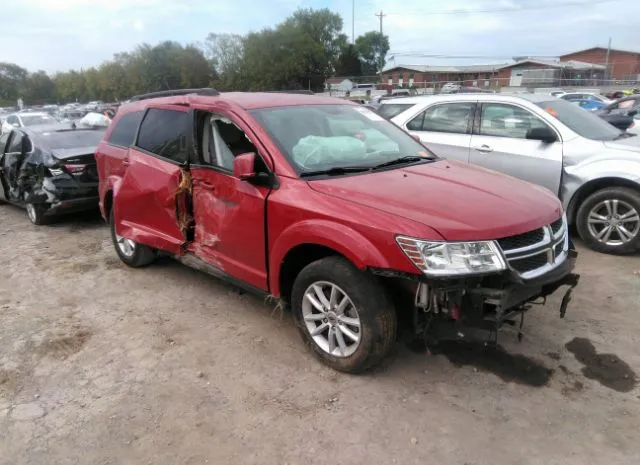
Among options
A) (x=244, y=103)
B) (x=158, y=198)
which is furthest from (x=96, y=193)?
(x=244, y=103)

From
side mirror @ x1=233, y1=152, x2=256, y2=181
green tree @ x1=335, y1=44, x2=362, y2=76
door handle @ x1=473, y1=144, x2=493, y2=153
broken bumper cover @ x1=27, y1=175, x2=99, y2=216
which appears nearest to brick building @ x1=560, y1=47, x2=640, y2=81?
green tree @ x1=335, y1=44, x2=362, y2=76

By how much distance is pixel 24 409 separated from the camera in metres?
3.25

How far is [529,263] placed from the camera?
3.16m

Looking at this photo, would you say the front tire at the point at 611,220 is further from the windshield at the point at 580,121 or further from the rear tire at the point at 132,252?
the rear tire at the point at 132,252

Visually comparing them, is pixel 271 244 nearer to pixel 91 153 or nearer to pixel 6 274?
pixel 6 274

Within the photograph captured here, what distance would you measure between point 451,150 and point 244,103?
136 inches

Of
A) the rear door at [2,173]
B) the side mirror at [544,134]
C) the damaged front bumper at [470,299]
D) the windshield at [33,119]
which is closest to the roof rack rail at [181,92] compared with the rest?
the damaged front bumper at [470,299]

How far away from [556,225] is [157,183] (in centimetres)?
330

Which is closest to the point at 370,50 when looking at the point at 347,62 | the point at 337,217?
the point at 347,62

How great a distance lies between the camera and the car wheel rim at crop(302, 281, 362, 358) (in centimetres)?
334

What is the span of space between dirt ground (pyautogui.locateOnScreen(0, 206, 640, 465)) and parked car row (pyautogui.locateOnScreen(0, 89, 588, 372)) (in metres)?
0.31

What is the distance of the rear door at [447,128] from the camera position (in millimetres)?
6656

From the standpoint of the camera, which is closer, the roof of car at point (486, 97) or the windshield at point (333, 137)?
the windshield at point (333, 137)

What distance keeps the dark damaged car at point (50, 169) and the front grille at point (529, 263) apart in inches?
246
